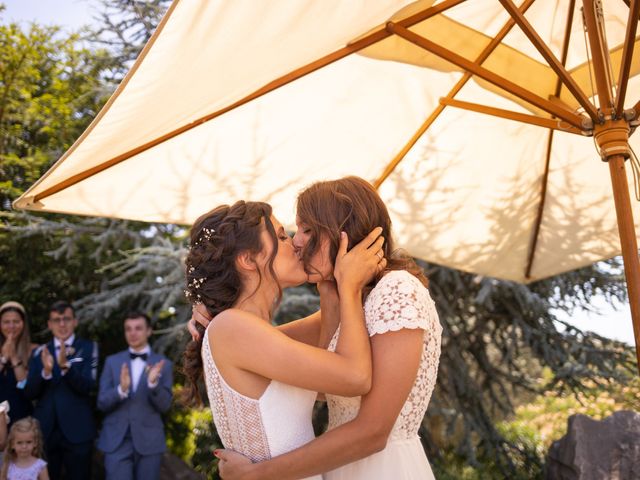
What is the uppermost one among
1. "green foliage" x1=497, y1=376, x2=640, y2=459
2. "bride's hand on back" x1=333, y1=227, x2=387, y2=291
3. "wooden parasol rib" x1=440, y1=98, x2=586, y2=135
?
"wooden parasol rib" x1=440, y1=98, x2=586, y2=135

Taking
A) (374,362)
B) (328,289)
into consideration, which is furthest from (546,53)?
(374,362)

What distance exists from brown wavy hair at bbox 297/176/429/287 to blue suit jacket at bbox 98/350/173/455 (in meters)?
4.14

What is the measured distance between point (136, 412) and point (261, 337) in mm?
4433

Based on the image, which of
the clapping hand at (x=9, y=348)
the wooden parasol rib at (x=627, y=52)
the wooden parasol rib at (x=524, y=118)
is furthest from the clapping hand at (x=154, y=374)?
the wooden parasol rib at (x=627, y=52)

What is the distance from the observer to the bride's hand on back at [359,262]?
233 centimetres

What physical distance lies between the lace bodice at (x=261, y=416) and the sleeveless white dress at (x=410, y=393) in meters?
0.21

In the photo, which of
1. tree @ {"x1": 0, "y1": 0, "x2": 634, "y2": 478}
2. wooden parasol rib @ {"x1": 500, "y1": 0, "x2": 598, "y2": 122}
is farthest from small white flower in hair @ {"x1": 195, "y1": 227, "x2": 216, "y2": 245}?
tree @ {"x1": 0, "y1": 0, "x2": 634, "y2": 478}

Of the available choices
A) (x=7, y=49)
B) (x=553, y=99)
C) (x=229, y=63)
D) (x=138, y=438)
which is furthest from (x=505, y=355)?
(x=7, y=49)

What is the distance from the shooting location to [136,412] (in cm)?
625

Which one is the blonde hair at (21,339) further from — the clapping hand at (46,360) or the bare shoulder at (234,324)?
the bare shoulder at (234,324)

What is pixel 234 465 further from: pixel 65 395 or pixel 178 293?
pixel 178 293

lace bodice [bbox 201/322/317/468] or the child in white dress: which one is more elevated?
lace bodice [bbox 201/322/317/468]

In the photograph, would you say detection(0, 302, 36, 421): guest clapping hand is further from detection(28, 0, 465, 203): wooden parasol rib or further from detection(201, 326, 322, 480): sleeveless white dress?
detection(201, 326, 322, 480): sleeveless white dress

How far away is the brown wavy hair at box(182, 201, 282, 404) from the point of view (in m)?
2.54
